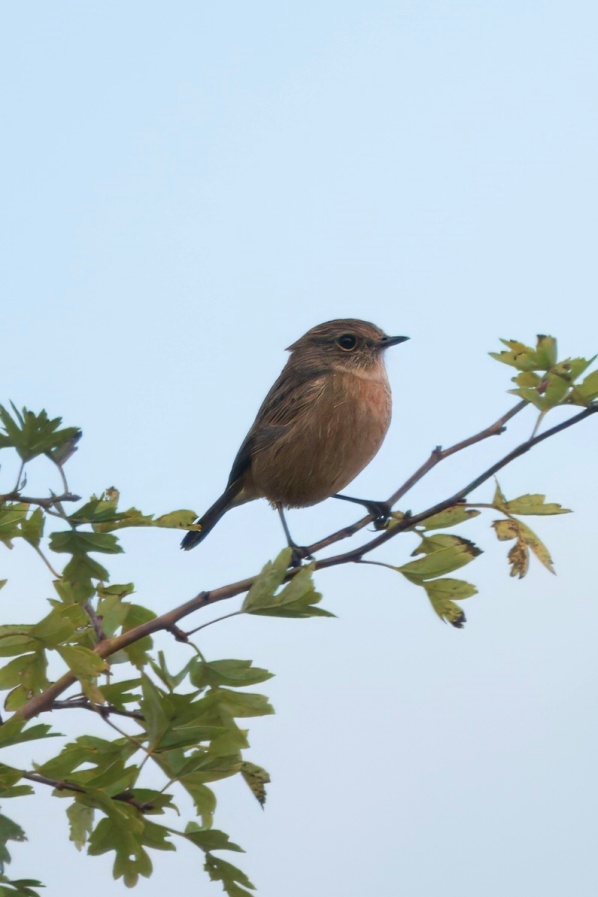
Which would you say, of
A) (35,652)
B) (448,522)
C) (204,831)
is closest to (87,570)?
(35,652)

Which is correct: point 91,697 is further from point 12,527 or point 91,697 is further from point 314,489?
point 314,489

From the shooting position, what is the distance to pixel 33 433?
102 inches

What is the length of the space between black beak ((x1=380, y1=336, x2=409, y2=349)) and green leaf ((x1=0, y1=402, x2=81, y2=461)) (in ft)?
12.7

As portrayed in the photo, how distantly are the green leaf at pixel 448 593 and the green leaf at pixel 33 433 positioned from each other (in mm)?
960

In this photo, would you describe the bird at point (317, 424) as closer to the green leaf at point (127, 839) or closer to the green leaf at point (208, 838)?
the green leaf at point (208, 838)

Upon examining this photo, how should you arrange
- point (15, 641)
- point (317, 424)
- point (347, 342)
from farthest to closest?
point (347, 342), point (317, 424), point (15, 641)

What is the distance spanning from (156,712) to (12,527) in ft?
2.43

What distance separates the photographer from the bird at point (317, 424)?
5.56 metres

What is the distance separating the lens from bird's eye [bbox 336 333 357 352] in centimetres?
631

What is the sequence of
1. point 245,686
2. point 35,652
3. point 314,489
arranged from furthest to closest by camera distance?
point 314,489 < point 35,652 < point 245,686

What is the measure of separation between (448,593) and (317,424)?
2.84 meters

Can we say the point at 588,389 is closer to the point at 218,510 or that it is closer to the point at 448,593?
the point at 448,593

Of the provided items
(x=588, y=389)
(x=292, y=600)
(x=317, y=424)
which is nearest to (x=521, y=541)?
(x=588, y=389)

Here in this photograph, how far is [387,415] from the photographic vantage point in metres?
5.76
